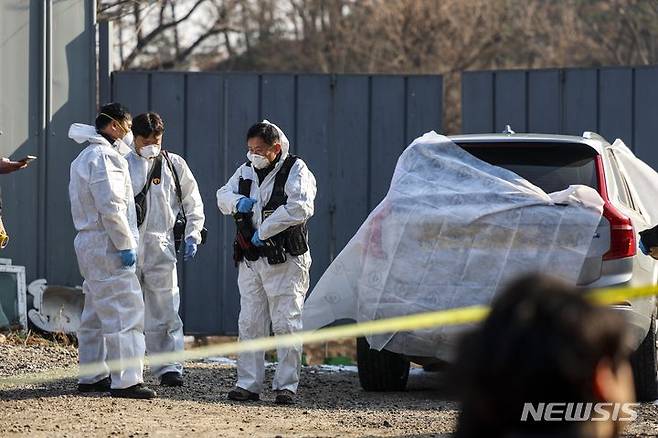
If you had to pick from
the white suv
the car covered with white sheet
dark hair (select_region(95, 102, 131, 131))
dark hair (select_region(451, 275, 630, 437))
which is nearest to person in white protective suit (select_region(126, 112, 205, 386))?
dark hair (select_region(95, 102, 131, 131))

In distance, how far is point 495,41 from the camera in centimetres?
2445

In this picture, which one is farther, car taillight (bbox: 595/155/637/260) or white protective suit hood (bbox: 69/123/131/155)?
white protective suit hood (bbox: 69/123/131/155)

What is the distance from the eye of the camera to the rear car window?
7.96 m

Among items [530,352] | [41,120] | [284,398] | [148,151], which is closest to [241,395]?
[284,398]

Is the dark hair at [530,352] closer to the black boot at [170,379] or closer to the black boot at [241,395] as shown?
the black boot at [241,395]

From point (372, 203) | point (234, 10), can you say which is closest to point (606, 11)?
point (234, 10)

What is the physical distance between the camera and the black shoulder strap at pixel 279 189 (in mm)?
8422

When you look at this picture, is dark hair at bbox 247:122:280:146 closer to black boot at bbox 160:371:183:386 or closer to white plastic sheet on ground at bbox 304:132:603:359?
white plastic sheet on ground at bbox 304:132:603:359

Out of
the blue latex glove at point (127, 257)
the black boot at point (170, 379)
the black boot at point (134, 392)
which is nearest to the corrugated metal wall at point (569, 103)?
the black boot at point (170, 379)

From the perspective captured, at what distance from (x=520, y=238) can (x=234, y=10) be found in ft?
58.2

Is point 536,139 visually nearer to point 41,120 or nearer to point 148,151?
point 148,151

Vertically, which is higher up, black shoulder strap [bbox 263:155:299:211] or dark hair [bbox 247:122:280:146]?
dark hair [bbox 247:122:280:146]

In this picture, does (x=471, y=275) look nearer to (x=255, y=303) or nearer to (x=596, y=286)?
(x=596, y=286)

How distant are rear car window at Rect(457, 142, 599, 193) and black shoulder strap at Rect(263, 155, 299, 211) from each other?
4.06 ft
